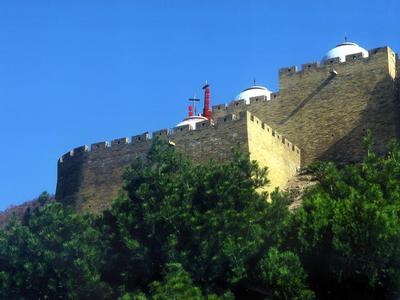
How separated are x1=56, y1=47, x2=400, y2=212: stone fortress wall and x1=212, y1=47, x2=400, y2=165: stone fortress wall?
0.04 m

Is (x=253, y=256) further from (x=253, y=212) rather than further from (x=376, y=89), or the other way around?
(x=376, y=89)

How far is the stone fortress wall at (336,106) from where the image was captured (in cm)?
3347

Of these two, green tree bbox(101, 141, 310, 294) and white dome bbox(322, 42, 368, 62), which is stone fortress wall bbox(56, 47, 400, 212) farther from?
green tree bbox(101, 141, 310, 294)

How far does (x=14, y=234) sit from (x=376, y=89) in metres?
14.0

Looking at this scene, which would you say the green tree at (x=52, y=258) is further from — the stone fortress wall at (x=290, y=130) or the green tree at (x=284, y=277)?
the green tree at (x=284, y=277)

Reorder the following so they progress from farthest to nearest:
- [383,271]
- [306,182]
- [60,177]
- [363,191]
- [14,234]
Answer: [60,177]
[306,182]
[14,234]
[363,191]
[383,271]

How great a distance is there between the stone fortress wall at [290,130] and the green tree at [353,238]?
5928mm

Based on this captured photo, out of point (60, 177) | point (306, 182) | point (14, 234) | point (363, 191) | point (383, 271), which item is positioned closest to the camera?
point (383, 271)

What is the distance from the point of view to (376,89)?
33.8 metres

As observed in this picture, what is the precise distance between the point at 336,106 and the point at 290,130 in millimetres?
2004

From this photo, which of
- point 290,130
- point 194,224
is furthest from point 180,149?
point 194,224

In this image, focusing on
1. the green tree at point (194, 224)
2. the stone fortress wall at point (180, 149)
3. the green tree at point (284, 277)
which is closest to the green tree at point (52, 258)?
the green tree at point (194, 224)

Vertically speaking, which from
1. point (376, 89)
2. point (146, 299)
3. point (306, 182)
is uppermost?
point (376, 89)

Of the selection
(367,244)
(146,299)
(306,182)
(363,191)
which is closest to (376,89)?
(306,182)
